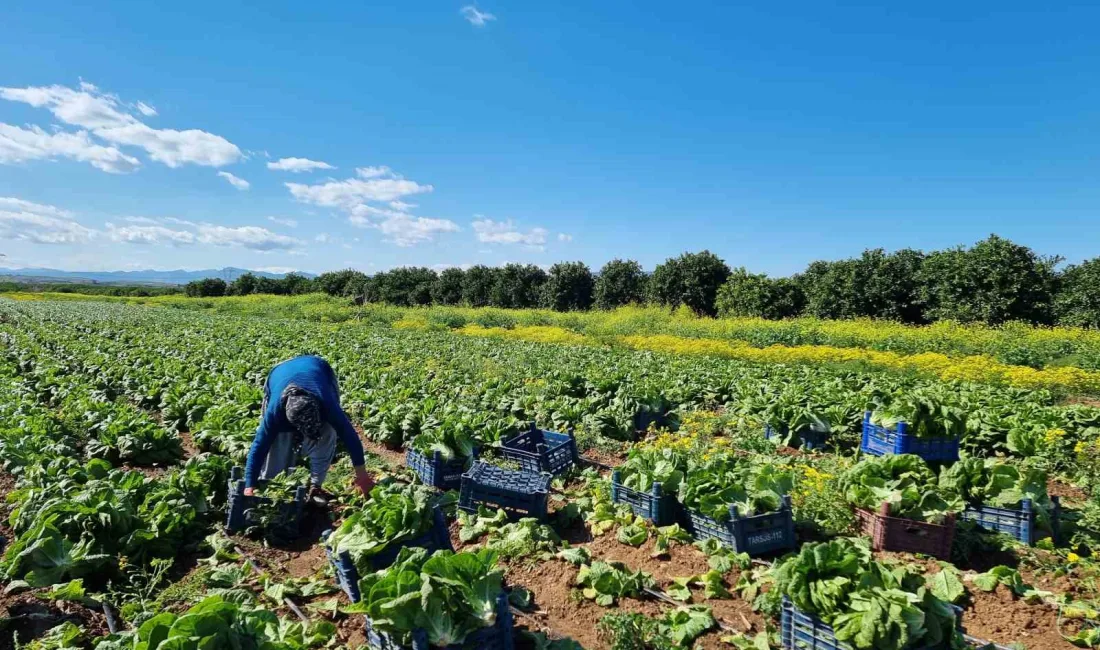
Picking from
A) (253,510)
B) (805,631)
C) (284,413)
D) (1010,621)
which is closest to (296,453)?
(253,510)

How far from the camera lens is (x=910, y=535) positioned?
4.87 metres

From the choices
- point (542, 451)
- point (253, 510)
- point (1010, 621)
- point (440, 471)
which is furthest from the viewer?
point (542, 451)

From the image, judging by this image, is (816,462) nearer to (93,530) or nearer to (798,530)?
(798,530)

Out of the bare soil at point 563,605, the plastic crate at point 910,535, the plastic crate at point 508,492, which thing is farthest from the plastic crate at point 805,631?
the plastic crate at point 508,492

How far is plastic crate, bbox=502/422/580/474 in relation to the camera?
6.91 m

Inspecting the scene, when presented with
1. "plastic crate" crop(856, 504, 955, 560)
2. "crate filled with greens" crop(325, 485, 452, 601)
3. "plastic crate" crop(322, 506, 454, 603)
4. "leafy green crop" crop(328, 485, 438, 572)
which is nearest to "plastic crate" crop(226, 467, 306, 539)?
"plastic crate" crop(322, 506, 454, 603)

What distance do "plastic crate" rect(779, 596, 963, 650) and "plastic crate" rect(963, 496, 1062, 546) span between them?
7.10 feet

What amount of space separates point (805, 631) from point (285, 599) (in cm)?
378

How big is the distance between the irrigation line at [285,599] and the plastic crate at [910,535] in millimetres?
4756

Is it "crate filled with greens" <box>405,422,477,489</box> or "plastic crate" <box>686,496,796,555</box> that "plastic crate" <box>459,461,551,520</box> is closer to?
"crate filled with greens" <box>405,422,477,489</box>

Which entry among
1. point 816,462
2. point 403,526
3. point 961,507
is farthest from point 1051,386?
point 403,526

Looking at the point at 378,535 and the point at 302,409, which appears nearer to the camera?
the point at 378,535

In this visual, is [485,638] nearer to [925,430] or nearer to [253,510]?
[253,510]

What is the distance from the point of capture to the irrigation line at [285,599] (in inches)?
162
